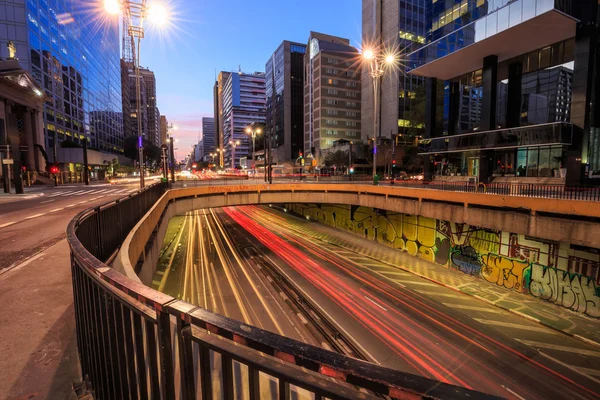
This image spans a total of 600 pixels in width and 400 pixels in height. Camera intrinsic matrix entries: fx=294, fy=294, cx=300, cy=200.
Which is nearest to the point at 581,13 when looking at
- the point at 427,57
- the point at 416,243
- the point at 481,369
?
the point at 427,57

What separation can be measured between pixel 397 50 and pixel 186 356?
8587 centimetres

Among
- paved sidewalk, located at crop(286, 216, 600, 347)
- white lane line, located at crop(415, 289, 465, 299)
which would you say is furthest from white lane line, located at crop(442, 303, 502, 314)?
white lane line, located at crop(415, 289, 465, 299)

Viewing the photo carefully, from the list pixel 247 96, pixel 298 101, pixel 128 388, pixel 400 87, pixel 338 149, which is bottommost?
pixel 128 388

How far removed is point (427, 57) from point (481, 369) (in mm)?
38804

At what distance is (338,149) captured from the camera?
81.8 meters

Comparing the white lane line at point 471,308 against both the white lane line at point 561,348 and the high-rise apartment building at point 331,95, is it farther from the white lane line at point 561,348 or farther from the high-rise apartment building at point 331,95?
the high-rise apartment building at point 331,95

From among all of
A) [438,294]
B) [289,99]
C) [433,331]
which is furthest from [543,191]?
[289,99]

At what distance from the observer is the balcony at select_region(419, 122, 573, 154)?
87.0 feet

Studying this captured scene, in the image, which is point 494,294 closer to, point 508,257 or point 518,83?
point 508,257

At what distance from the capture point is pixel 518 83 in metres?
35.5

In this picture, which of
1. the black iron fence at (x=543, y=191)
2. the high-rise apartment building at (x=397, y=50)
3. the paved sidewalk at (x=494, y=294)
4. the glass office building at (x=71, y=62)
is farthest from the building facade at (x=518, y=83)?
the glass office building at (x=71, y=62)

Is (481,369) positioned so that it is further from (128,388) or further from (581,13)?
(581,13)

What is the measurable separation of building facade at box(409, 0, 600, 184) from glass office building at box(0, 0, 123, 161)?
70.1 m

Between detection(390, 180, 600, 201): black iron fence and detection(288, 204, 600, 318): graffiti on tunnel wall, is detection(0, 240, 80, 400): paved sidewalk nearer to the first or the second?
detection(390, 180, 600, 201): black iron fence
